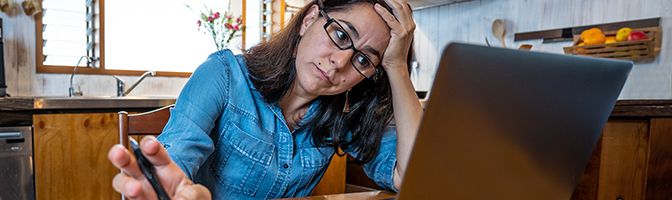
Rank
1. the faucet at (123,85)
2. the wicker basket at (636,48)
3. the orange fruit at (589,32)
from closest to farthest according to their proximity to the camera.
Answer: the wicker basket at (636,48), the orange fruit at (589,32), the faucet at (123,85)

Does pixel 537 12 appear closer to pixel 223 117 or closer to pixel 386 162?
pixel 386 162

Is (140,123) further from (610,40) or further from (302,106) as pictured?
(610,40)

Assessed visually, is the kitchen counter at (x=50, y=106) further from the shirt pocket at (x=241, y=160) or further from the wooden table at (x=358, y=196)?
the wooden table at (x=358, y=196)

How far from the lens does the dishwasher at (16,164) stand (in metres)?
1.61

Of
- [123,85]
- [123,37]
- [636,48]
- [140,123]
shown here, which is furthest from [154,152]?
[123,37]

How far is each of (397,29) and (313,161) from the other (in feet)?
1.03

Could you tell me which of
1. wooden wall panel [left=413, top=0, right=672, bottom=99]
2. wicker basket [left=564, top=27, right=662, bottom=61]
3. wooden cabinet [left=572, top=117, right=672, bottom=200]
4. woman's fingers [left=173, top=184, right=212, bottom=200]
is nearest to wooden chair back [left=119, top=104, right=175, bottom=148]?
woman's fingers [left=173, top=184, right=212, bottom=200]

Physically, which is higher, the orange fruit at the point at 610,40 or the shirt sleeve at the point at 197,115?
the orange fruit at the point at 610,40

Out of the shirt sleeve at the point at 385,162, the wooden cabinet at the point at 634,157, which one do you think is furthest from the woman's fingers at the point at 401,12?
the wooden cabinet at the point at 634,157

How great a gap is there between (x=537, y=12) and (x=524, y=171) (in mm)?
1991

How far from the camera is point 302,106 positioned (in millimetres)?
925

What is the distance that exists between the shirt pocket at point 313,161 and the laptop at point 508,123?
494 mm

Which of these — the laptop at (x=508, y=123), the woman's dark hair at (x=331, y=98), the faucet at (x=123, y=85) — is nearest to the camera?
the laptop at (x=508, y=123)

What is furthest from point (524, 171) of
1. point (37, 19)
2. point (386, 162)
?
point (37, 19)
